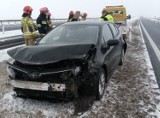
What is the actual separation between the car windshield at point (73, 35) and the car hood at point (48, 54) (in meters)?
0.80

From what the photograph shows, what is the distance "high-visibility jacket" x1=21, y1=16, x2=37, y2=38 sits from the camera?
24.0 feet

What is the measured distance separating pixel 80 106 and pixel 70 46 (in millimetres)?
1208

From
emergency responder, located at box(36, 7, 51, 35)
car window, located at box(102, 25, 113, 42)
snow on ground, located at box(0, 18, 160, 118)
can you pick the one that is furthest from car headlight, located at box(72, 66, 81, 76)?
emergency responder, located at box(36, 7, 51, 35)

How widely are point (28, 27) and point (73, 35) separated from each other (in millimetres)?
2107

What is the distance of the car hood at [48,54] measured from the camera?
14.5 feet

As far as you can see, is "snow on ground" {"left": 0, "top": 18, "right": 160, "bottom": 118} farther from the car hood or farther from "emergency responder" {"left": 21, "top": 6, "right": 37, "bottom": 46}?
Answer: "emergency responder" {"left": 21, "top": 6, "right": 37, "bottom": 46}

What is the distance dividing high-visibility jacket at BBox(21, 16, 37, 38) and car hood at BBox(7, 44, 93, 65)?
2492mm

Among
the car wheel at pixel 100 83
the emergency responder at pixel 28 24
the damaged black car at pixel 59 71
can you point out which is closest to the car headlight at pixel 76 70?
the damaged black car at pixel 59 71

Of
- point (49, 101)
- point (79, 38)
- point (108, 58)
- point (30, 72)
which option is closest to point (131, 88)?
point (108, 58)

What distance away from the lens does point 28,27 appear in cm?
735

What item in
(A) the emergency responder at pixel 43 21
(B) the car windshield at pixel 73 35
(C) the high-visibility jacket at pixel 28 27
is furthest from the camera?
(A) the emergency responder at pixel 43 21

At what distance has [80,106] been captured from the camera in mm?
4570

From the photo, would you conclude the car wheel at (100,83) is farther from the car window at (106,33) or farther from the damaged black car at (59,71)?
the car window at (106,33)

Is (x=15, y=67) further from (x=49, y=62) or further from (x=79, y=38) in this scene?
(x=79, y=38)
